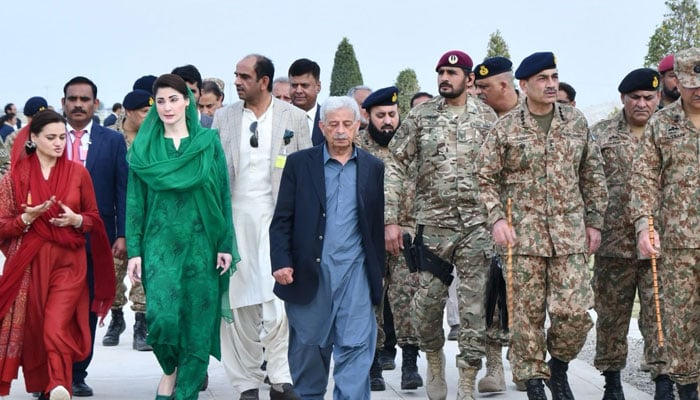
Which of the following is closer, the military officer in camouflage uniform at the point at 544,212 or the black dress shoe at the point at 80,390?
the military officer in camouflage uniform at the point at 544,212

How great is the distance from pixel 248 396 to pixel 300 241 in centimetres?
176

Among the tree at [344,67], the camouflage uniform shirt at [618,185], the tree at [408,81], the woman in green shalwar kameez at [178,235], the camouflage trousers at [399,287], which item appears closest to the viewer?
the woman in green shalwar kameez at [178,235]

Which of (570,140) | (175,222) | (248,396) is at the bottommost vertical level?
(248,396)

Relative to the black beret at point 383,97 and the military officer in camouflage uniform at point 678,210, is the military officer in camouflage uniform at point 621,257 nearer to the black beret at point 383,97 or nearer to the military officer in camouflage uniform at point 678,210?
the military officer in camouflage uniform at point 678,210

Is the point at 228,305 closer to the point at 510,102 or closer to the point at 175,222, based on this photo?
the point at 175,222

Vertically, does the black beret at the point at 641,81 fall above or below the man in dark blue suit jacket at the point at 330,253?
above

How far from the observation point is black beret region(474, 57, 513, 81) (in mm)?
10062

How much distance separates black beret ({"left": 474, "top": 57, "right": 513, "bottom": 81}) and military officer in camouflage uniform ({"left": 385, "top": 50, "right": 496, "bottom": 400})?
0.69m

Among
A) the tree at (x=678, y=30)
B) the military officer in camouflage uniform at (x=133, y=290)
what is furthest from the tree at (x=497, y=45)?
the military officer in camouflage uniform at (x=133, y=290)

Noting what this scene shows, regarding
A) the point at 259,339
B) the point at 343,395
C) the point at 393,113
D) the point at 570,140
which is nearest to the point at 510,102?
the point at 393,113

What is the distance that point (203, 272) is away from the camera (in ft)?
27.3

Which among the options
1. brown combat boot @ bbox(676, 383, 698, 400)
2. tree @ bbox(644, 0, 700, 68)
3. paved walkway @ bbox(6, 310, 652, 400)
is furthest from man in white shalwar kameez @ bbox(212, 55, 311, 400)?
tree @ bbox(644, 0, 700, 68)

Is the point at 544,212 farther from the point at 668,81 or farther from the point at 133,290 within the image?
the point at 133,290

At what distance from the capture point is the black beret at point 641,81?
30.5 ft
